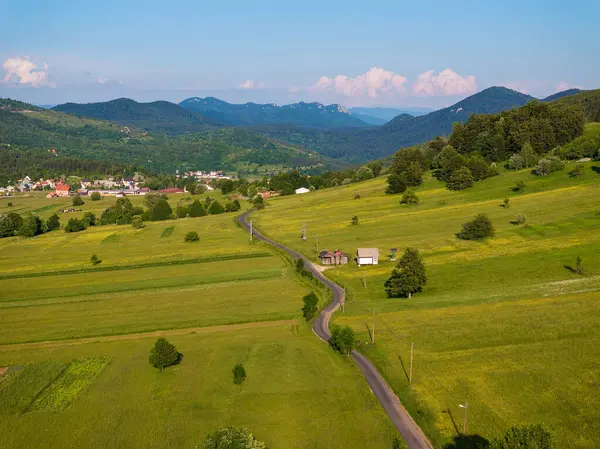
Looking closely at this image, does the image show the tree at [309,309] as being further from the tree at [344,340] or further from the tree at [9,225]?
the tree at [9,225]

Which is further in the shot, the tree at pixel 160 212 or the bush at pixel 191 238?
the tree at pixel 160 212

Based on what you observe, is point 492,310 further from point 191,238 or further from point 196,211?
point 196,211

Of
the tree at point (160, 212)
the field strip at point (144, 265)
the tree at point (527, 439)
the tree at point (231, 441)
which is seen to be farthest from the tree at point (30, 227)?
the tree at point (527, 439)

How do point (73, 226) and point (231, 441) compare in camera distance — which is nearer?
point (231, 441)

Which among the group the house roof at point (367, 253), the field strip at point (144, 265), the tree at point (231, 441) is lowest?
the field strip at point (144, 265)

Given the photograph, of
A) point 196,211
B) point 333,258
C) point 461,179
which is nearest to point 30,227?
point 196,211

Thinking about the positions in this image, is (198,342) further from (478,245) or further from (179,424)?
(478,245)
